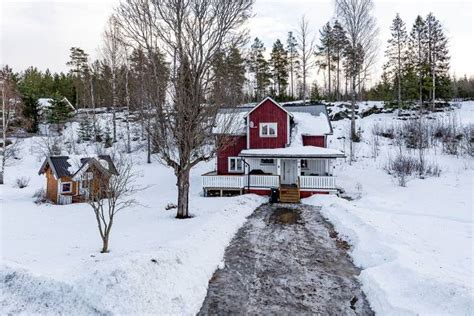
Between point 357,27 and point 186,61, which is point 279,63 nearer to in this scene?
point 357,27

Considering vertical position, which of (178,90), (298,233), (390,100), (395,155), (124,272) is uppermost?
(390,100)

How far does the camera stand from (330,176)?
17.6 metres

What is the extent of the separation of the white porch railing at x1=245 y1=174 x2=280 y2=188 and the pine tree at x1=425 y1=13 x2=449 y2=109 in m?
25.5

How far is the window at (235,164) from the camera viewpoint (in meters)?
20.9

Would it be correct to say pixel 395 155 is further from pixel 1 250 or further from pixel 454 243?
pixel 1 250

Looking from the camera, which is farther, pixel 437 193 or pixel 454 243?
pixel 437 193

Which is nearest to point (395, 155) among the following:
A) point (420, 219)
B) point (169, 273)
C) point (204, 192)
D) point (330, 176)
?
point (330, 176)

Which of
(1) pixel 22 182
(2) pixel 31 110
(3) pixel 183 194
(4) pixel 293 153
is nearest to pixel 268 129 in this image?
(4) pixel 293 153

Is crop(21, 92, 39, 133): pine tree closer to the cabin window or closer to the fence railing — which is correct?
the cabin window

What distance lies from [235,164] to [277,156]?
3982 mm

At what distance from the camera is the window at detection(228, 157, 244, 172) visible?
2091 centimetres

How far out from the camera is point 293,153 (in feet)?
59.0

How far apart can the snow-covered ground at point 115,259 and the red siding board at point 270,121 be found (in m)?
5.68

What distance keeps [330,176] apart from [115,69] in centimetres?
2297
